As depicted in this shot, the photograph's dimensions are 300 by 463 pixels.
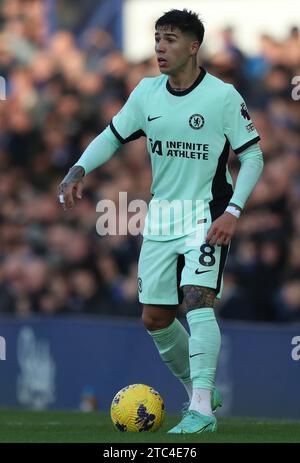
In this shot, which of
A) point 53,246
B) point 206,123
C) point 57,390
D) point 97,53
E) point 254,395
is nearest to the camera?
point 206,123

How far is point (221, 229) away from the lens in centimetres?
763

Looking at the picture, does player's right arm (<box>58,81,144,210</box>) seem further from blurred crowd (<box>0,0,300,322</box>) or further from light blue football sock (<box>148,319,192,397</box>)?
blurred crowd (<box>0,0,300,322</box>)

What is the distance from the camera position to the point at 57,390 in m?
13.7

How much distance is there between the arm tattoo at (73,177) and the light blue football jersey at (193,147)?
0.44 m

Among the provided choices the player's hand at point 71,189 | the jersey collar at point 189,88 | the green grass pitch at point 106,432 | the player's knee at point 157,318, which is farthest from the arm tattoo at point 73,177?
the green grass pitch at point 106,432

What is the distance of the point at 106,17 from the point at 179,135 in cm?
928

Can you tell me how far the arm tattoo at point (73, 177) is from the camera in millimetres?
7930

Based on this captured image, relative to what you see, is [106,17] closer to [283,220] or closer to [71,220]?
[71,220]

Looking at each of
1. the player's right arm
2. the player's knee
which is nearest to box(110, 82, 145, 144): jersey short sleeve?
the player's right arm

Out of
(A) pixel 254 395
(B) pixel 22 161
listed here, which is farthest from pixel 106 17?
(A) pixel 254 395

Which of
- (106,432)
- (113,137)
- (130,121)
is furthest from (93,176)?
(106,432)

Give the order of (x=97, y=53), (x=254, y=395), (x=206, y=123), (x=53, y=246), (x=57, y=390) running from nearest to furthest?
(x=206, y=123) < (x=254, y=395) < (x=57, y=390) < (x=53, y=246) < (x=97, y=53)

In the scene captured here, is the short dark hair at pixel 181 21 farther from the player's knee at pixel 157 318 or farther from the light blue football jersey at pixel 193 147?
the player's knee at pixel 157 318

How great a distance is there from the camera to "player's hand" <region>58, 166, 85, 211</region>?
7.85m
